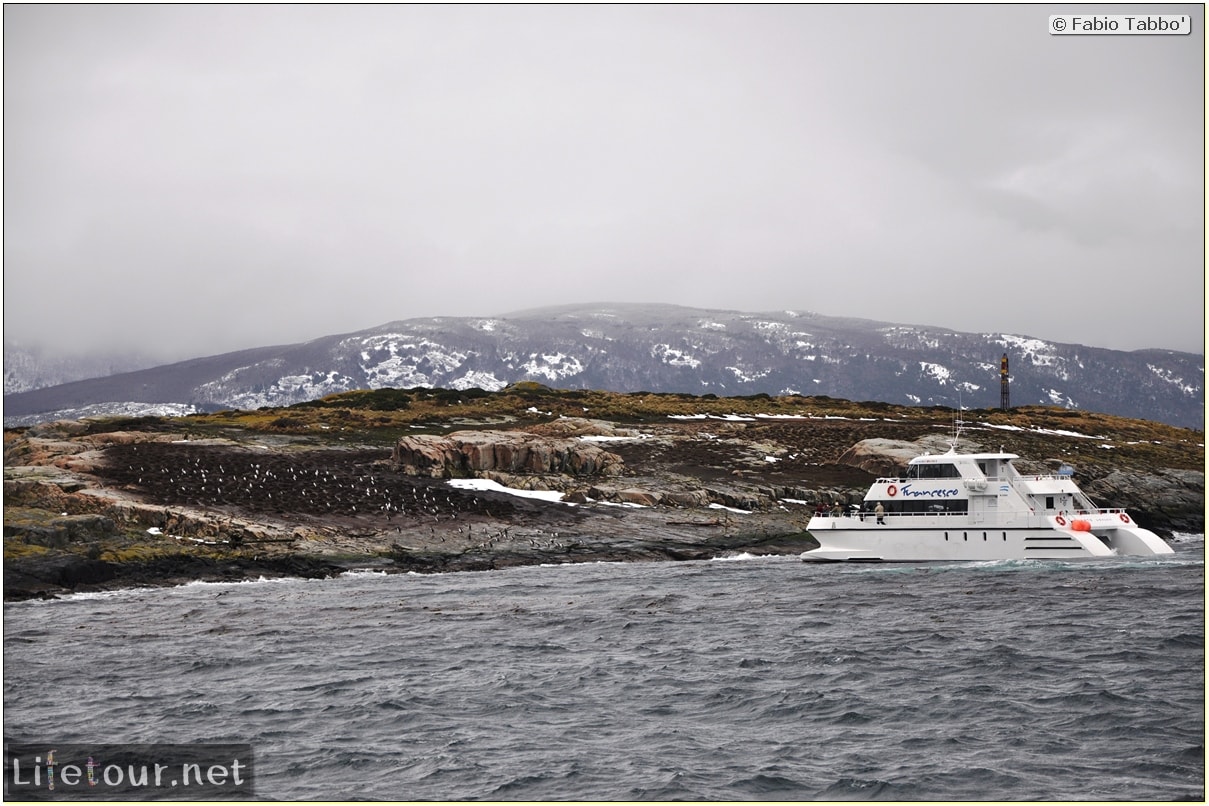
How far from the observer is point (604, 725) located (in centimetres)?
2555

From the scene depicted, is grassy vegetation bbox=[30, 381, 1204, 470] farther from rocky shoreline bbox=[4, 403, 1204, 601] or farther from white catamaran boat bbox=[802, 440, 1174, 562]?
white catamaran boat bbox=[802, 440, 1174, 562]

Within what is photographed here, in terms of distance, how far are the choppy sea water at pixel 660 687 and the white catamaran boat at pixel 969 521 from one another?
6701 mm

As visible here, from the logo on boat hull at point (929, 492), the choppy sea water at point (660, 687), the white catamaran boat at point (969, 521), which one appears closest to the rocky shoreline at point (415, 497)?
the choppy sea water at point (660, 687)

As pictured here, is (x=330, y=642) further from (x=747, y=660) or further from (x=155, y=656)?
(x=747, y=660)

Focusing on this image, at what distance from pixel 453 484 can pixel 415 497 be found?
13.5 feet

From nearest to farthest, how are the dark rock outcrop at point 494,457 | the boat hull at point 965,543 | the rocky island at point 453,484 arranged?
the boat hull at point 965,543, the rocky island at point 453,484, the dark rock outcrop at point 494,457

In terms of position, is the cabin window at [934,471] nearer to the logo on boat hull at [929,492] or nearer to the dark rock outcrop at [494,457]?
the logo on boat hull at [929,492]

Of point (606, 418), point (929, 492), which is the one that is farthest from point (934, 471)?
point (606, 418)

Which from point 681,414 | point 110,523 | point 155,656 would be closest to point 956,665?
point 155,656

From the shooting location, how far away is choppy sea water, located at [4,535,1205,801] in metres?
21.5

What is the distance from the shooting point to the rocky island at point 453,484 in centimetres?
6066

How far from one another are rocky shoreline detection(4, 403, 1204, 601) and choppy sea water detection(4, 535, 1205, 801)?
10295mm

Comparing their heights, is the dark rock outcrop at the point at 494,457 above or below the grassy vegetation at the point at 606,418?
below

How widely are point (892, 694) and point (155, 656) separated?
21.0 metres
